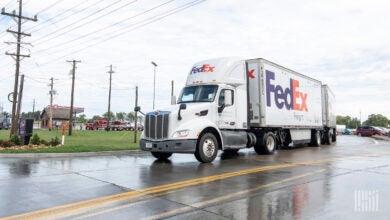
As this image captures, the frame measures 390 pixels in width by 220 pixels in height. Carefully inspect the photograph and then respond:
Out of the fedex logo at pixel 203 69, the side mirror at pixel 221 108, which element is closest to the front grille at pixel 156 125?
the side mirror at pixel 221 108

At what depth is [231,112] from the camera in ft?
42.6

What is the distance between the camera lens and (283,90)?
54.1 ft

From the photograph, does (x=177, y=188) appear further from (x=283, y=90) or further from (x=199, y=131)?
(x=283, y=90)

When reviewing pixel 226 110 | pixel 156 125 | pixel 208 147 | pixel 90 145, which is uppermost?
pixel 226 110

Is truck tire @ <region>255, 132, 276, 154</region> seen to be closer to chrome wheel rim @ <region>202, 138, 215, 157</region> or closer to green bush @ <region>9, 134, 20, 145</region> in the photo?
chrome wheel rim @ <region>202, 138, 215, 157</region>

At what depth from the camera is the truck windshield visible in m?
12.4

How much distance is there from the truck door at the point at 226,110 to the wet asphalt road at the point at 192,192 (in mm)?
2617

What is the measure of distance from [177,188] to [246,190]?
145cm

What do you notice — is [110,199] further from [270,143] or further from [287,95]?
[287,95]

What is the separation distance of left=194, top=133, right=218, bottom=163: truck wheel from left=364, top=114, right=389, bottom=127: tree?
438ft

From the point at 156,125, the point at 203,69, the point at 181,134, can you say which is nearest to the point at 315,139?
the point at 203,69

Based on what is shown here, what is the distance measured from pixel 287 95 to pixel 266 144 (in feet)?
10.3

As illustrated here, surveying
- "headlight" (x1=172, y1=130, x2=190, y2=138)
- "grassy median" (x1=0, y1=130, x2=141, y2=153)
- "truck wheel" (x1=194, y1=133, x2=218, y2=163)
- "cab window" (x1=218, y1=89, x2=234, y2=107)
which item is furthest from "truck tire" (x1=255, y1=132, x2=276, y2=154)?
"grassy median" (x1=0, y1=130, x2=141, y2=153)

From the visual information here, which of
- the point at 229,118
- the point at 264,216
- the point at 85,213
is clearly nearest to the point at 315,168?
the point at 229,118
